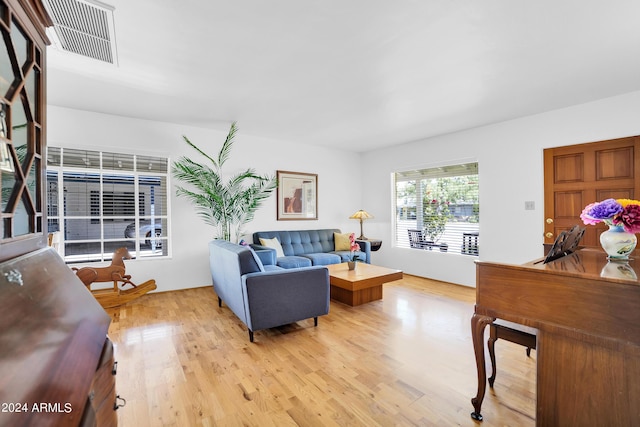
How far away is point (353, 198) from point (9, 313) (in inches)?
227

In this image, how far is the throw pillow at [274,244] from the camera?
451 centimetres

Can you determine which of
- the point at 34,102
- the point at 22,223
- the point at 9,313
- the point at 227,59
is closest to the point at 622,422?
the point at 9,313

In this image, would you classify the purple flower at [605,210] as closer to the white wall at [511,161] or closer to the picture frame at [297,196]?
the white wall at [511,161]

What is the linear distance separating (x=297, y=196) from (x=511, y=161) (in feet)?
11.3

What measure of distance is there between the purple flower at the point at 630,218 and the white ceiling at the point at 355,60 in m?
1.29

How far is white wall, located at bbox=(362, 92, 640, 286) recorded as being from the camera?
10.5 ft

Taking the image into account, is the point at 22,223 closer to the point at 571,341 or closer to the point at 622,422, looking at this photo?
the point at 571,341

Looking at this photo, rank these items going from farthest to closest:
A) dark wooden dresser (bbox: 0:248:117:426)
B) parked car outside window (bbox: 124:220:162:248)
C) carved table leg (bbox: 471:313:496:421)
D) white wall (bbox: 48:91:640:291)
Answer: parked car outside window (bbox: 124:220:162:248) → white wall (bbox: 48:91:640:291) → carved table leg (bbox: 471:313:496:421) → dark wooden dresser (bbox: 0:248:117:426)

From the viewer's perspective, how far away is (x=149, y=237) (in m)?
4.02

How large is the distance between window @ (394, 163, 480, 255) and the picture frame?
5.48ft

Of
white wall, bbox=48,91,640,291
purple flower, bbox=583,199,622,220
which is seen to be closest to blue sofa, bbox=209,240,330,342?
white wall, bbox=48,91,640,291

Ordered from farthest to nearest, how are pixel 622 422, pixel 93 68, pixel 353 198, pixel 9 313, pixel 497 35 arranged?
pixel 353 198, pixel 93 68, pixel 497 35, pixel 622 422, pixel 9 313

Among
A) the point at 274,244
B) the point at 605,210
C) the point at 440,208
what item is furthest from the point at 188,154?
the point at 605,210

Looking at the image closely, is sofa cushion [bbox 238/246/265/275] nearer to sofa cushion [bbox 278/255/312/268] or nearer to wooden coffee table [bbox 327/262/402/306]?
wooden coffee table [bbox 327/262/402/306]
